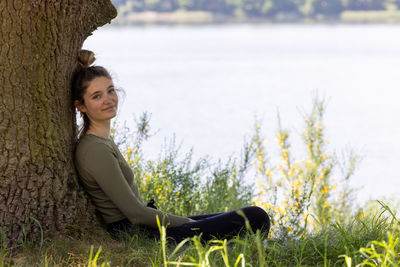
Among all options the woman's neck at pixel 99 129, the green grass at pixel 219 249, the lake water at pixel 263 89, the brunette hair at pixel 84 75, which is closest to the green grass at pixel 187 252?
the green grass at pixel 219 249

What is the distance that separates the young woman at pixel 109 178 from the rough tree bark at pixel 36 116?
0.33 ft

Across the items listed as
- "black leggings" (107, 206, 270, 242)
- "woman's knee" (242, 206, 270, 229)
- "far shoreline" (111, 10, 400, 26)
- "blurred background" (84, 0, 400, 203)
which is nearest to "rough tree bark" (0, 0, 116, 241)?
"black leggings" (107, 206, 270, 242)

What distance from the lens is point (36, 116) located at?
260cm

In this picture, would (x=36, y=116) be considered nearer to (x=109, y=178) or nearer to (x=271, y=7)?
(x=109, y=178)

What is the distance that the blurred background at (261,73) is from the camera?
10.3m

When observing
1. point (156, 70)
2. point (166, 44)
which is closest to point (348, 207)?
point (156, 70)

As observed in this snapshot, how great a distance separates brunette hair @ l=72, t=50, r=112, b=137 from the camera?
111 inches

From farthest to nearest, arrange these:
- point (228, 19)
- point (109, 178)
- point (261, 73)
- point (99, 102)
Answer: point (228, 19), point (261, 73), point (99, 102), point (109, 178)

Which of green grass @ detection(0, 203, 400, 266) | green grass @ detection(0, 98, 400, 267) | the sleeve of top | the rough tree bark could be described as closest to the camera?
green grass @ detection(0, 98, 400, 267)

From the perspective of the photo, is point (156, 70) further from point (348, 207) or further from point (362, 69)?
point (348, 207)

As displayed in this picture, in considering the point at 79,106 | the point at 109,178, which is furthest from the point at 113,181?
the point at 79,106

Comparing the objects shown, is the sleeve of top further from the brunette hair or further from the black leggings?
the brunette hair

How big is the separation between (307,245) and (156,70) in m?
17.5

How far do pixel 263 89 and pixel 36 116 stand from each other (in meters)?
14.0
